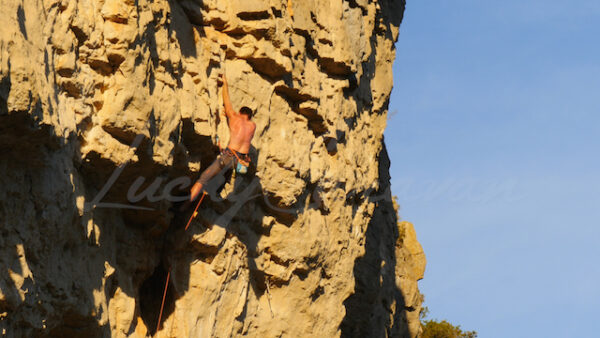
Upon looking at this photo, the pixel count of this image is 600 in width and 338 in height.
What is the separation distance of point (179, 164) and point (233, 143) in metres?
0.92

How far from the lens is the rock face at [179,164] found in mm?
9102

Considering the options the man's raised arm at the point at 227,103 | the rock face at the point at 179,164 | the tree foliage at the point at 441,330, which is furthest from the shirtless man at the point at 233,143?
the tree foliage at the point at 441,330

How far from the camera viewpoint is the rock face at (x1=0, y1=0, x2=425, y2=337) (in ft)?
29.9

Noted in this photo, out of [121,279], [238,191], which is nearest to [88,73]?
[121,279]

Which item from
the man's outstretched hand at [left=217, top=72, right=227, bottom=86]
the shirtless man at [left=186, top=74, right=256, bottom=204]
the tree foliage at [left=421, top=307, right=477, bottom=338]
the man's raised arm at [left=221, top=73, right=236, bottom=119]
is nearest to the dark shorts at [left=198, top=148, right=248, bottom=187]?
the shirtless man at [left=186, top=74, right=256, bottom=204]

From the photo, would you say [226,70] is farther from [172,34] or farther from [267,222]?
[267,222]

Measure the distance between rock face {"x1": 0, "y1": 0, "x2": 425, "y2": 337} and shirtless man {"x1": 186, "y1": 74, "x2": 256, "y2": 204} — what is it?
0.17 metres

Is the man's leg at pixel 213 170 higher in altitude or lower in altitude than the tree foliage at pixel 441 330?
lower

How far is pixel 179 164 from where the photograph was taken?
1188 cm

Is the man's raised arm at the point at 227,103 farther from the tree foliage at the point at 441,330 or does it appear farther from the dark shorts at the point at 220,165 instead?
the tree foliage at the point at 441,330

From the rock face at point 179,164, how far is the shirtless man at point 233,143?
0.55ft

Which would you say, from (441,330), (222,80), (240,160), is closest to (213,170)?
(240,160)

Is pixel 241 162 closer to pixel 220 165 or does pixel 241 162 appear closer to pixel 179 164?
pixel 220 165

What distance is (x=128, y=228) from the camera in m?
11.8
